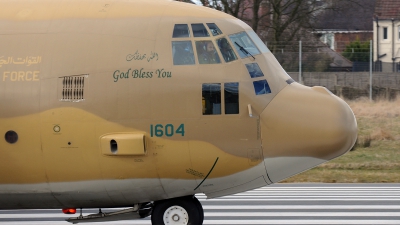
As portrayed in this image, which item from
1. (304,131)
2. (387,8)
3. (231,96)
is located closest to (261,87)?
(231,96)

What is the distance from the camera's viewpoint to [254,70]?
28.0ft

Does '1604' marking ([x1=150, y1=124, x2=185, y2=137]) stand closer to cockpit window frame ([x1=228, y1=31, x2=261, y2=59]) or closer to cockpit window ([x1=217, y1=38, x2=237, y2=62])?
cockpit window ([x1=217, y1=38, x2=237, y2=62])

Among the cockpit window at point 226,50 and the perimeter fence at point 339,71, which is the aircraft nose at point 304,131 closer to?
the cockpit window at point 226,50

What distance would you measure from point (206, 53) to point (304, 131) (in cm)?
153

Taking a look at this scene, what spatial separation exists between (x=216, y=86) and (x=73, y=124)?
1.81 meters

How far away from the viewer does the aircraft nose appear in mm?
8172

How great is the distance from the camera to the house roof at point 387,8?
187 ft

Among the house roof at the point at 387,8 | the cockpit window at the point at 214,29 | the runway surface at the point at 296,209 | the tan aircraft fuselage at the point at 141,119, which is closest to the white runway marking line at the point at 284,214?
the runway surface at the point at 296,209

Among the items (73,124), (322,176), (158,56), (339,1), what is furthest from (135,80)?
(339,1)

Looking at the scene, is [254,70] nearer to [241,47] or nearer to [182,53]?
[241,47]

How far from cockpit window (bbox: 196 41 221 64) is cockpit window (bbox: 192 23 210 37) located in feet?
0.34

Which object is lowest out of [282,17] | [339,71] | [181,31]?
[339,71]

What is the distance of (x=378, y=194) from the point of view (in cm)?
1380

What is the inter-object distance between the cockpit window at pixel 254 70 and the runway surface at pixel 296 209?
10.3 ft
